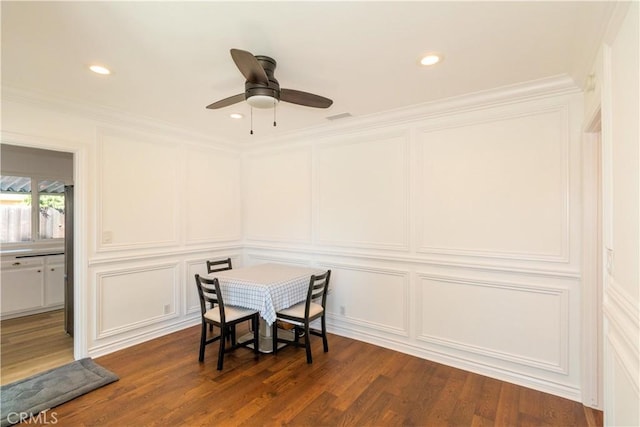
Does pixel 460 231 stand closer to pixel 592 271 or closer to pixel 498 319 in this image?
pixel 498 319

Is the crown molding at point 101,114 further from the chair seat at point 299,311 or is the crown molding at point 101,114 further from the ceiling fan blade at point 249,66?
the chair seat at point 299,311

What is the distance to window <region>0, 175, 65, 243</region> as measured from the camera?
4602 mm

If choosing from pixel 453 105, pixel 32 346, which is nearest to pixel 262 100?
pixel 453 105

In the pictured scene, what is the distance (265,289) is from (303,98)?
177 cm

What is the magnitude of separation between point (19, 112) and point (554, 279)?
4865 millimetres

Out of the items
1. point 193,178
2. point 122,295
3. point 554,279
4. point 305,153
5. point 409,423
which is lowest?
point 409,423

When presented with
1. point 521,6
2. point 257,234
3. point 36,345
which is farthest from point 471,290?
point 36,345

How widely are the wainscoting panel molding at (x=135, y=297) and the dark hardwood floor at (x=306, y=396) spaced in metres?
0.36

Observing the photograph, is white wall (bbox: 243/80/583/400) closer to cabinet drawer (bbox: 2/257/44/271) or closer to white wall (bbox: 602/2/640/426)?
white wall (bbox: 602/2/640/426)

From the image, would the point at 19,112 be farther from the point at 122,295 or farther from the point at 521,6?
the point at 521,6

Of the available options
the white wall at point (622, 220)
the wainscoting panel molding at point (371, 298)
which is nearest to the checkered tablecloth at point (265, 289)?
the wainscoting panel molding at point (371, 298)

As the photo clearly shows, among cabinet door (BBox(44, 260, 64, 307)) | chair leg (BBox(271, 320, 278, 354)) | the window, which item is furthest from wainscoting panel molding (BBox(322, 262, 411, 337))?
the window

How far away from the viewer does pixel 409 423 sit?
7.45ft
